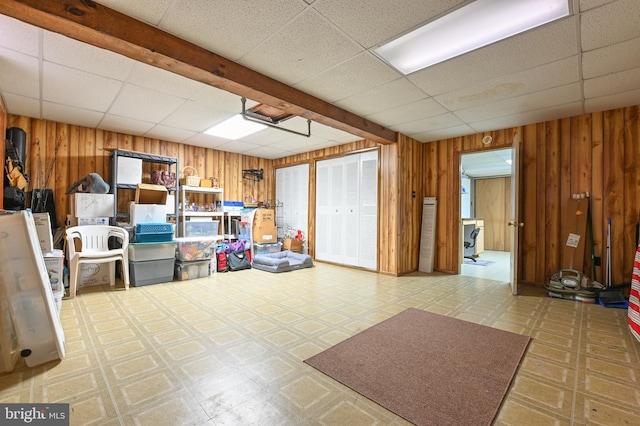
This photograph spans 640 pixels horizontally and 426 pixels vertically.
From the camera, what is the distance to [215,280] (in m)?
4.34

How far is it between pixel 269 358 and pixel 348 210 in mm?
3755

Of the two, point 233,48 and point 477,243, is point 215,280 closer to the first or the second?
point 233,48

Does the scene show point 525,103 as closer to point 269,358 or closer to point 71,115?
point 269,358

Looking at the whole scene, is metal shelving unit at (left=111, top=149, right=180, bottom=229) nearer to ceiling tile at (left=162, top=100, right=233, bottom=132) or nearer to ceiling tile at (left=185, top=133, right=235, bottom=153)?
ceiling tile at (left=185, top=133, right=235, bottom=153)

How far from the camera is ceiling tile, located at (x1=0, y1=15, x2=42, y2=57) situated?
80.7 inches

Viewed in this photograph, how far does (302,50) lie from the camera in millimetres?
2359

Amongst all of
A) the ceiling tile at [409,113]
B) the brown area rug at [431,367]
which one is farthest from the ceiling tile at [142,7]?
the ceiling tile at [409,113]

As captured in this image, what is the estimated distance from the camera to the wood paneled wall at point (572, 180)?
11.7 feet

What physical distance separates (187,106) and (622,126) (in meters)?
5.50

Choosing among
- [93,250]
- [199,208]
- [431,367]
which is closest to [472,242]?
[431,367]

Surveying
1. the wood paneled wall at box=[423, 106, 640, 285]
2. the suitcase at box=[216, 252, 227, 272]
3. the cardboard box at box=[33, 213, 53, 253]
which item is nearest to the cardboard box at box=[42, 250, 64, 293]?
the cardboard box at box=[33, 213, 53, 253]

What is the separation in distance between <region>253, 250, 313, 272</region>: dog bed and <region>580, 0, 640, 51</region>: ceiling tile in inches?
176

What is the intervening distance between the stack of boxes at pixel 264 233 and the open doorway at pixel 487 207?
14.6ft

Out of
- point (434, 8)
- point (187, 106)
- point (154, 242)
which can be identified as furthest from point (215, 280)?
point (434, 8)
